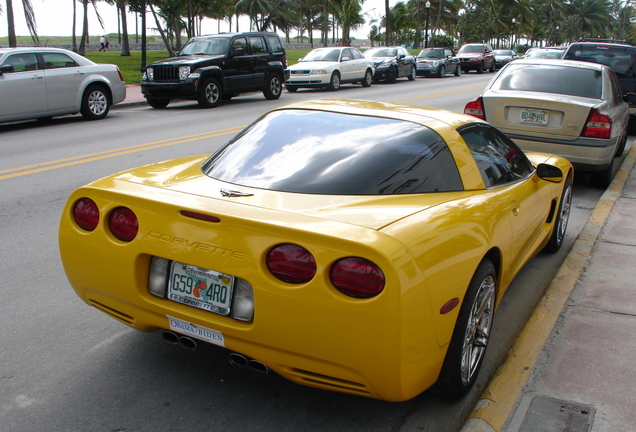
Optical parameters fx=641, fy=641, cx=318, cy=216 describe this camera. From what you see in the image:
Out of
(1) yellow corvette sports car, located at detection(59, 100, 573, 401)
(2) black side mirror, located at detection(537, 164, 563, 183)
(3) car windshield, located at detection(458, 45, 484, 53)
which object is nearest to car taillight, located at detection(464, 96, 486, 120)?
(2) black side mirror, located at detection(537, 164, 563, 183)

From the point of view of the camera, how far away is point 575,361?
3.71 meters

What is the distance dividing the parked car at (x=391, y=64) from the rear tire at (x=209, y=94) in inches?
465

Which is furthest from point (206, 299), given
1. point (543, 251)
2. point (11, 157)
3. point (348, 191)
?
point (11, 157)

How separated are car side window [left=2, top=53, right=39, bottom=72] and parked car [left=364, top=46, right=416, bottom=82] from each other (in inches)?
672

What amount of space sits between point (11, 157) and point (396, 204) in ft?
27.9

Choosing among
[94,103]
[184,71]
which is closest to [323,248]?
[94,103]

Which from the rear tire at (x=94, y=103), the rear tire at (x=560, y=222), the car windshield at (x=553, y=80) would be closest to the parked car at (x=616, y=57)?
Result: the car windshield at (x=553, y=80)

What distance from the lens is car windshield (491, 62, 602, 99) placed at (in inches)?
332

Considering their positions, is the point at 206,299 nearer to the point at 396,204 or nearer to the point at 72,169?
the point at 396,204

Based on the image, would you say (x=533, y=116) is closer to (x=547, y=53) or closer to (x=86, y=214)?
(x=86, y=214)

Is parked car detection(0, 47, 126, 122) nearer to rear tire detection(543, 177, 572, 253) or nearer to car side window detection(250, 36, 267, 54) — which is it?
car side window detection(250, 36, 267, 54)

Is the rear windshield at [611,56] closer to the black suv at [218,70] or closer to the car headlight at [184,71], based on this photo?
the black suv at [218,70]

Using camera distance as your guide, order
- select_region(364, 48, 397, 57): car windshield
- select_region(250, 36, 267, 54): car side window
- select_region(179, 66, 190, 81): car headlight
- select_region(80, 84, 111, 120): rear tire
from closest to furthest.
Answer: select_region(80, 84, 111, 120): rear tire, select_region(179, 66, 190, 81): car headlight, select_region(250, 36, 267, 54): car side window, select_region(364, 48, 397, 57): car windshield

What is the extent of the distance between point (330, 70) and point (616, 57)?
37.1ft
